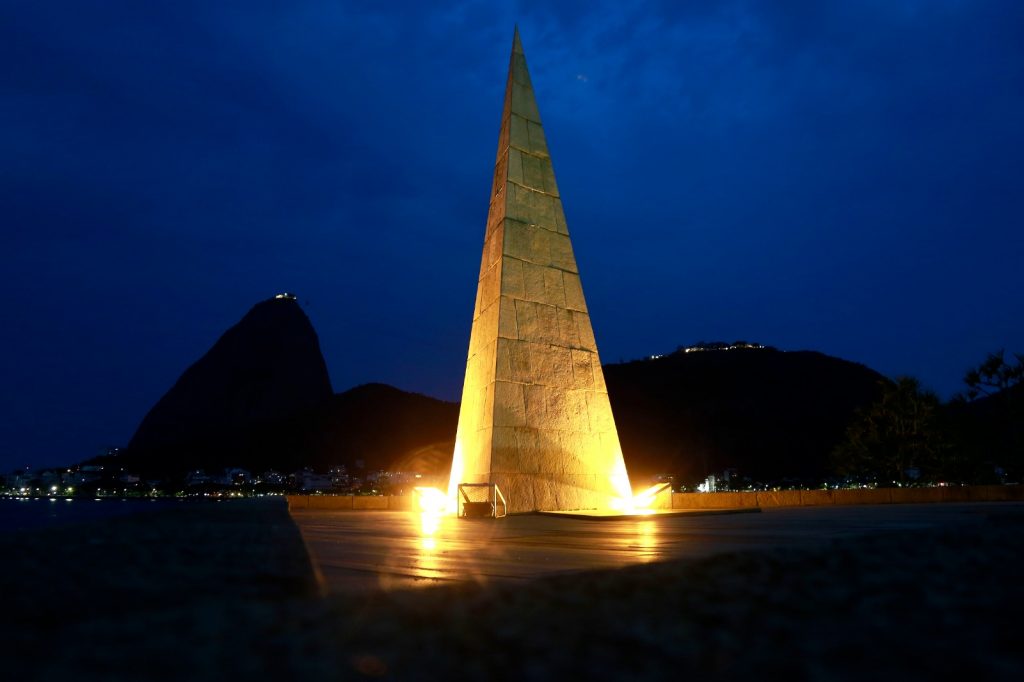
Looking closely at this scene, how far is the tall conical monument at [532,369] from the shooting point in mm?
14180

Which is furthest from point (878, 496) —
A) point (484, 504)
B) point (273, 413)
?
point (273, 413)

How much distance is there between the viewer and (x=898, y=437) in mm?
25641

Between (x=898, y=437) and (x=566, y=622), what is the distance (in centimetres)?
2911

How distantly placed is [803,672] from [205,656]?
1.78ft

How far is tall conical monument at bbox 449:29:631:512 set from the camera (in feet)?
46.5

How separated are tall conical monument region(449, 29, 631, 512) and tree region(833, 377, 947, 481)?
15.3 metres

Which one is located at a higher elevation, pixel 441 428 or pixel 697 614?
pixel 441 428

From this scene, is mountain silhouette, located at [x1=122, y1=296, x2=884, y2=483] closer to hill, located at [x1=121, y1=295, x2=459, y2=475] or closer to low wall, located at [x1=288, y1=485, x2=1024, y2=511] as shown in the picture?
hill, located at [x1=121, y1=295, x2=459, y2=475]

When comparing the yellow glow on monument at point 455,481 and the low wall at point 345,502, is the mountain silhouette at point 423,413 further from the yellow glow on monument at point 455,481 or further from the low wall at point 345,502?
the low wall at point 345,502

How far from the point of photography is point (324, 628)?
0.74 metres

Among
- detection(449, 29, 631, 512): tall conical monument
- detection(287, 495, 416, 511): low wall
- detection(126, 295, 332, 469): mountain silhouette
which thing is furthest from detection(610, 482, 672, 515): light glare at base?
detection(126, 295, 332, 469): mountain silhouette

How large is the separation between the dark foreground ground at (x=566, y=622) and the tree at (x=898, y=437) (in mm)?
28251

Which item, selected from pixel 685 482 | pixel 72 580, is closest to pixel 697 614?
pixel 72 580

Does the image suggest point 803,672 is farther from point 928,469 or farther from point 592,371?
point 928,469
